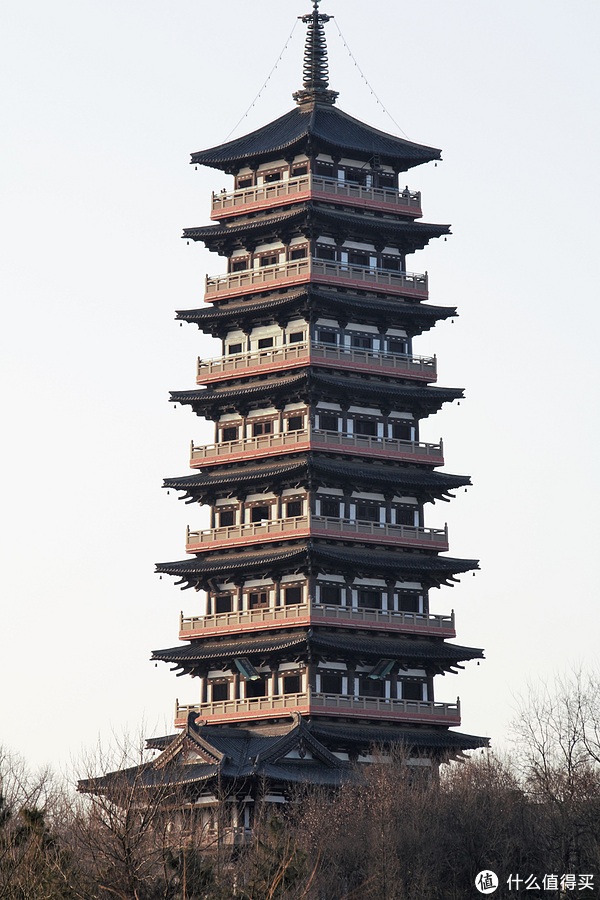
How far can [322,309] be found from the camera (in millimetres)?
83688

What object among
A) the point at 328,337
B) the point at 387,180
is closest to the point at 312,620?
the point at 328,337

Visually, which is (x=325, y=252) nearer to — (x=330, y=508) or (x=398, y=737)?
(x=330, y=508)

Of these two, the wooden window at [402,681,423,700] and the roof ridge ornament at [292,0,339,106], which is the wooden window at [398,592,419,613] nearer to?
the wooden window at [402,681,423,700]

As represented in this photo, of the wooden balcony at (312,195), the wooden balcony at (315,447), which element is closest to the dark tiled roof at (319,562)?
the wooden balcony at (315,447)

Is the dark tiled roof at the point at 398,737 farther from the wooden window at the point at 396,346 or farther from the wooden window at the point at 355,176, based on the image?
the wooden window at the point at 355,176

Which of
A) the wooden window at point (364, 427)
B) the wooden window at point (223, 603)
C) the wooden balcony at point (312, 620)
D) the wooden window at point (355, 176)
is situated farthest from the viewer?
the wooden window at point (355, 176)

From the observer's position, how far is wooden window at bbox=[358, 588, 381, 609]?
79.9 m

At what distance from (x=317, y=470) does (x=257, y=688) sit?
35.1ft

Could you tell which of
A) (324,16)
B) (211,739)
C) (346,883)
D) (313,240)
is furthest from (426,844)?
(324,16)

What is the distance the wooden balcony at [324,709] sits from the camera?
75312mm

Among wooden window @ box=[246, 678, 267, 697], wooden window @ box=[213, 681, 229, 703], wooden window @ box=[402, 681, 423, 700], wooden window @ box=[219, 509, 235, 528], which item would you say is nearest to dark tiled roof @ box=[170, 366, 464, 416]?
wooden window @ box=[219, 509, 235, 528]

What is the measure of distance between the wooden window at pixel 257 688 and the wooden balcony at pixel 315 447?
11.1m

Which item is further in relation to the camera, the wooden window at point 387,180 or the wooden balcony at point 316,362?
the wooden window at point 387,180

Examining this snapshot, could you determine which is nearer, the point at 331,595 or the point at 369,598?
the point at 331,595
